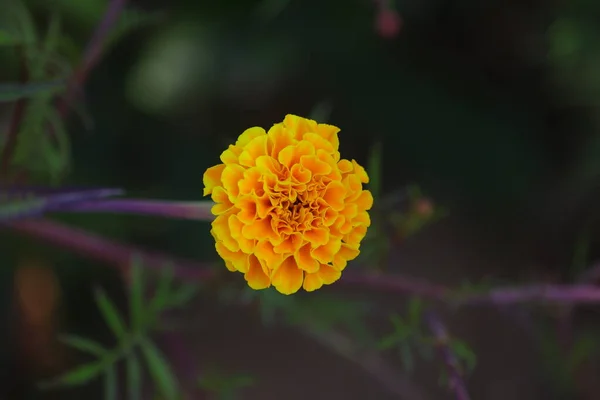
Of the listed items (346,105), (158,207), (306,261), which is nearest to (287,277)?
(306,261)

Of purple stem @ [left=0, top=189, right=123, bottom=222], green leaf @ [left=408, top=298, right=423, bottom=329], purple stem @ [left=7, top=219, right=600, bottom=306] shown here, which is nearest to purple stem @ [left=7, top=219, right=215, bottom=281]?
purple stem @ [left=7, top=219, right=600, bottom=306]

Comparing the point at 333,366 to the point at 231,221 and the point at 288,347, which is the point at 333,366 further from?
the point at 231,221

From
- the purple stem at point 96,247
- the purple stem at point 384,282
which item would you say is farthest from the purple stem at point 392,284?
the purple stem at point 96,247

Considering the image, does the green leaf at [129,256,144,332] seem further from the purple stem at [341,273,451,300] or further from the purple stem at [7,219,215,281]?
the purple stem at [341,273,451,300]

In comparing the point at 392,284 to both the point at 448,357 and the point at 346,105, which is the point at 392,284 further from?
the point at 346,105

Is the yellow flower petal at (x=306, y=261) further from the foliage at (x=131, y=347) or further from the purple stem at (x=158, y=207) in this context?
the foliage at (x=131, y=347)

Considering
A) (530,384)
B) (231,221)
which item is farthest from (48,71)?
(530,384)
